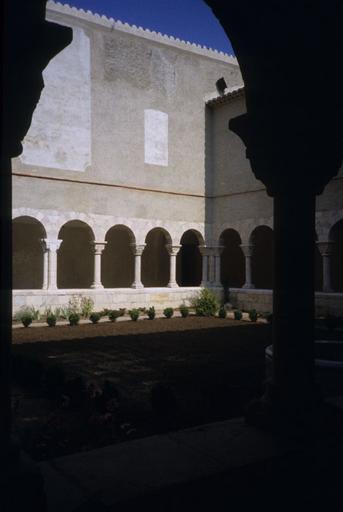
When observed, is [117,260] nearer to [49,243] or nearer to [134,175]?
[134,175]

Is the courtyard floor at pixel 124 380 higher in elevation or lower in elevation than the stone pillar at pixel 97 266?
lower

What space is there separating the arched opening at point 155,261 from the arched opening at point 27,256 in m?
4.24

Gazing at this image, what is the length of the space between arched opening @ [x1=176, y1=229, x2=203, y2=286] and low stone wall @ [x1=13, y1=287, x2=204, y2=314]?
3.27 m

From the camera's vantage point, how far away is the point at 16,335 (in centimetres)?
1014

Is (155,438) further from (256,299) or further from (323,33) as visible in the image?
(256,299)

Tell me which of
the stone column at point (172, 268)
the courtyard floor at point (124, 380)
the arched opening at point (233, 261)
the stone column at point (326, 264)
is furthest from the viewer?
the arched opening at point (233, 261)

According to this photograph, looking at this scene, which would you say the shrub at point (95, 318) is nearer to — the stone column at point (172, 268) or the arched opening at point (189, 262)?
the stone column at point (172, 268)

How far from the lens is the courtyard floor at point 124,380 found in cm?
408

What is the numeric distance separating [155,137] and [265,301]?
20.4 ft

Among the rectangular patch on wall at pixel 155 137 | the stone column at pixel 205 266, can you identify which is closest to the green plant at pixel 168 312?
the stone column at pixel 205 266

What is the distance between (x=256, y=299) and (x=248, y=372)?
26.8 ft

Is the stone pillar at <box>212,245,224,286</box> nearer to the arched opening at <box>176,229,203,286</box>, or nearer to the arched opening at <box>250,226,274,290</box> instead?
the arched opening at <box>250,226,274,290</box>

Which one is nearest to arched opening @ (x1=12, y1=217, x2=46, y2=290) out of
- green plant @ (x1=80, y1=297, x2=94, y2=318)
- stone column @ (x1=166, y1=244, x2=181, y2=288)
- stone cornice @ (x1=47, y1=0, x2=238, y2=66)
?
green plant @ (x1=80, y1=297, x2=94, y2=318)

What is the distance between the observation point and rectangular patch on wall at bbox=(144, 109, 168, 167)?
15.0 m
